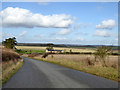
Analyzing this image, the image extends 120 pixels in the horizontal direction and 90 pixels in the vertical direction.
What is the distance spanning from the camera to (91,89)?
861 centimetres

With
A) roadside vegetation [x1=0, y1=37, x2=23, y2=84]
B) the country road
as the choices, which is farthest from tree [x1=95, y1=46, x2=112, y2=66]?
roadside vegetation [x1=0, y1=37, x2=23, y2=84]

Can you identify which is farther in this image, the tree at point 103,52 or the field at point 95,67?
→ the tree at point 103,52

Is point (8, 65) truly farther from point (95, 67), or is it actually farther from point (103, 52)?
point (103, 52)

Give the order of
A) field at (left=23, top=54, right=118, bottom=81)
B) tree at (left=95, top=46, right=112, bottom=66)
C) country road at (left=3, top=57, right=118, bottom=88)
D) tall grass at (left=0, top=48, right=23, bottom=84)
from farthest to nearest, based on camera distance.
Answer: tree at (left=95, top=46, right=112, bottom=66), field at (left=23, top=54, right=118, bottom=81), tall grass at (left=0, top=48, right=23, bottom=84), country road at (left=3, top=57, right=118, bottom=88)

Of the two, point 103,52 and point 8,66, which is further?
point 103,52

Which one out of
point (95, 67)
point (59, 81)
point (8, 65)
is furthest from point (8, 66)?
point (59, 81)

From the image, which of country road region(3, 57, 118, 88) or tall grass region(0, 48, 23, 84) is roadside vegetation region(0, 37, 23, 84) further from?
country road region(3, 57, 118, 88)

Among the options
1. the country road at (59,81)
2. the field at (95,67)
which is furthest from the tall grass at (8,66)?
the field at (95,67)

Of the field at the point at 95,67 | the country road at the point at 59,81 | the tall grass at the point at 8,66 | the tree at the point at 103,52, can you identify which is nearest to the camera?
the country road at the point at 59,81

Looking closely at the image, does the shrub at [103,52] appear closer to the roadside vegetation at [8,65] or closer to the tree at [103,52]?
the tree at [103,52]

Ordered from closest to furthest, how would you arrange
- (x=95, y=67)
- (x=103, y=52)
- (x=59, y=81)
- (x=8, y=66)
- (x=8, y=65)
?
(x=59, y=81) < (x=95, y=67) < (x=8, y=66) < (x=8, y=65) < (x=103, y=52)

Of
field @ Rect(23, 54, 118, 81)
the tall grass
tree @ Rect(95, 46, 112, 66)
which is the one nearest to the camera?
the tall grass

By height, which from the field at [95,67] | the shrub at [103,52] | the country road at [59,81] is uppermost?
the shrub at [103,52]

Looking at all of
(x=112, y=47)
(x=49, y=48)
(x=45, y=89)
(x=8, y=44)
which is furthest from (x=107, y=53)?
(x=49, y=48)
